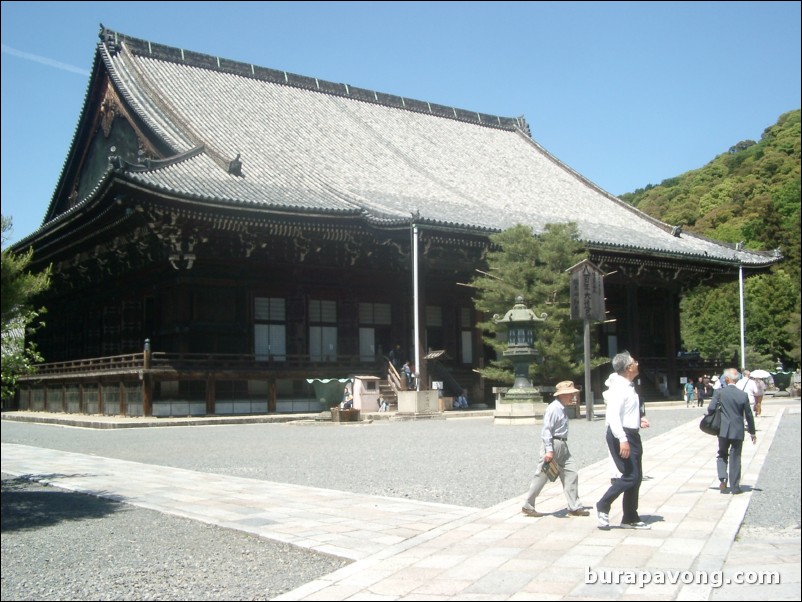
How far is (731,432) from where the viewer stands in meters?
8.22

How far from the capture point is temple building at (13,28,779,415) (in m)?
22.6

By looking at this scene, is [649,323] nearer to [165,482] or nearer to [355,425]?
[355,425]

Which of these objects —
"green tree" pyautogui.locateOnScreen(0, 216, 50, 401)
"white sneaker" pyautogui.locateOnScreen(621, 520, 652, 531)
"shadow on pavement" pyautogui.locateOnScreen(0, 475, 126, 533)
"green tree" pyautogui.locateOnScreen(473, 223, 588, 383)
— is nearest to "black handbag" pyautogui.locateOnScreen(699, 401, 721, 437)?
"white sneaker" pyautogui.locateOnScreen(621, 520, 652, 531)

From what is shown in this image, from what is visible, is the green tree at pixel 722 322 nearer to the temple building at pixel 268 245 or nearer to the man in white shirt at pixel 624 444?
the temple building at pixel 268 245

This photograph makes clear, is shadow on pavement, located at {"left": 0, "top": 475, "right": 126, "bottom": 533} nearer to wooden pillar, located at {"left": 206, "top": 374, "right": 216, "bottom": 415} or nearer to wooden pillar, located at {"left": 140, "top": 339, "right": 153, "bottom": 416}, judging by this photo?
wooden pillar, located at {"left": 140, "top": 339, "right": 153, "bottom": 416}

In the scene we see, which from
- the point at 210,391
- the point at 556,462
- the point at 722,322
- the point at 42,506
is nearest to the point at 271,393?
the point at 210,391

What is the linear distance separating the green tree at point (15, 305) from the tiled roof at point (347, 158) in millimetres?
11620

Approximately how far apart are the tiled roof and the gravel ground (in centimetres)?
830

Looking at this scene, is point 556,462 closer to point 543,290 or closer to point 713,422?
point 713,422

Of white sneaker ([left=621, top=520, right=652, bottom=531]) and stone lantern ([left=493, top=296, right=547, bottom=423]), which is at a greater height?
stone lantern ([left=493, top=296, right=547, bottom=423])

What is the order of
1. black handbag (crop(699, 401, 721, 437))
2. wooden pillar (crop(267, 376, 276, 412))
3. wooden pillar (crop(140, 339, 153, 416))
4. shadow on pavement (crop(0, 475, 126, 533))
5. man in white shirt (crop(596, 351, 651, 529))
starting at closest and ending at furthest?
man in white shirt (crop(596, 351, 651, 529)) → shadow on pavement (crop(0, 475, 126, 533)) → black handbag (crop(699, 401, 721, 437)) → wooden pillar (crop(140, 339, 153, 416)) → wooden pillar (crop(267, 376, 276, 412))

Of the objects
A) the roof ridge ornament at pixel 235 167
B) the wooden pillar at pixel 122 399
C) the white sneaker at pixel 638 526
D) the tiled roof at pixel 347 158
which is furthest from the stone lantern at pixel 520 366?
the white sneaker at pixel 638 526

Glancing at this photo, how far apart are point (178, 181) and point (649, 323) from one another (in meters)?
22.4

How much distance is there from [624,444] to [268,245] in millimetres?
19200
